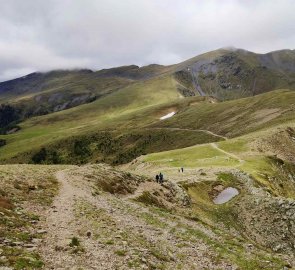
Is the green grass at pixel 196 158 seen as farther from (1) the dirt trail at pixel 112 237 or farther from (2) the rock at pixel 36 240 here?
(2) the rock at pixel 36 240

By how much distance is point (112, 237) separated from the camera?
2981cm

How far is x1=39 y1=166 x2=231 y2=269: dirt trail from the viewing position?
24781 mm

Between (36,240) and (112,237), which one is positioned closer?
(36,240)

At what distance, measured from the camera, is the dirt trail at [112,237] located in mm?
24781

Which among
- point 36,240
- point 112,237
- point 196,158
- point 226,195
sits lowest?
point 196,158

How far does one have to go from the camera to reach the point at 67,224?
3181 centimetres

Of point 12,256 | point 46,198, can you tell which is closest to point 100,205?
point 46,198

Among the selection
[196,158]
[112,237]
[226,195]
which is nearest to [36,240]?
[112,237]

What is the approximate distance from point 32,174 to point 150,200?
1582 centimetres

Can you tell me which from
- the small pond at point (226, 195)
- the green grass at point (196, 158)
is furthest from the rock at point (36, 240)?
the green grass at point (196, 158)

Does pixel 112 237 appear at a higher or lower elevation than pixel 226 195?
higher

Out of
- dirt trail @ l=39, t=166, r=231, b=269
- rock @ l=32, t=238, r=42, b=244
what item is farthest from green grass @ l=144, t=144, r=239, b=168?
rock @ l=32, t=238, r=42, b=244

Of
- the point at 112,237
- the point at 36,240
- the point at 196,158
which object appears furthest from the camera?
the point at 196,158

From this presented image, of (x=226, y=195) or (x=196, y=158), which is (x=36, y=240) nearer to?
(x=226, y=195)
